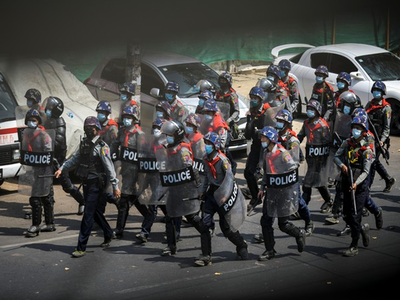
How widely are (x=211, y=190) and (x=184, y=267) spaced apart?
941 millimetres

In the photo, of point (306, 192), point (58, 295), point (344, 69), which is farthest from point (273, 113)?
point (344, 69)

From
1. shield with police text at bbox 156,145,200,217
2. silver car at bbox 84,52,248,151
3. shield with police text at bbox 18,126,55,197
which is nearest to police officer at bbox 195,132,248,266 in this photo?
shield with police text at bbox 156,145,200,217

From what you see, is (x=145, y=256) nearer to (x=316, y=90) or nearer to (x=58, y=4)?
(x=316, y=90)

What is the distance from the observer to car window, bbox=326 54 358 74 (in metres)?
15.6

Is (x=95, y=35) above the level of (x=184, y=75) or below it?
below

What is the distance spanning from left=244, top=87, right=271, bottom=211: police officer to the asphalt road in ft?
1.84

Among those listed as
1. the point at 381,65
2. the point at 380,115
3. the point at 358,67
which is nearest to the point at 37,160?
the point at 380,115

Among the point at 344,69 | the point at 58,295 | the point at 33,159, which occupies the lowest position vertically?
the point at 58,295

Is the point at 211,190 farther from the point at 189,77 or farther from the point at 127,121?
the point at 189,77

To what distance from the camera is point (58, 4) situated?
1.18m

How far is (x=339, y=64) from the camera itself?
1584 centimetres

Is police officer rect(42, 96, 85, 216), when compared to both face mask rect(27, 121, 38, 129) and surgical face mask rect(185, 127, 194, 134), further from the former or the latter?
surgical face mask rect(185, 127, 194, 134)

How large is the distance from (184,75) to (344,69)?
13.8ft

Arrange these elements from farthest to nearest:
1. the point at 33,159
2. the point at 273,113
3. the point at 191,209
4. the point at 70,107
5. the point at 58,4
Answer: the point at 70,107 → the point at 273,113 → the point at 33,159 → the point at 191,209 → the point at 58,4
